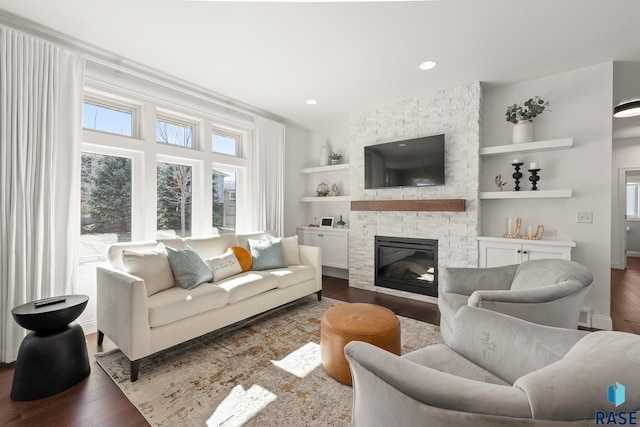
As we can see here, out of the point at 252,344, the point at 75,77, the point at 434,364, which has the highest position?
the point at 75,77

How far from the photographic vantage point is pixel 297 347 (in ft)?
8.00

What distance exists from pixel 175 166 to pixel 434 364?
142 inches

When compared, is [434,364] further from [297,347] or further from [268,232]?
[268,232]

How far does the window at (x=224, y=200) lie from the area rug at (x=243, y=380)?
178 centimetres

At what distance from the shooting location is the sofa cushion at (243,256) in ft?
10.6

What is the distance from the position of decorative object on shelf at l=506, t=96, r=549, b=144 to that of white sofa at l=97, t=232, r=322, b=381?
2.93m

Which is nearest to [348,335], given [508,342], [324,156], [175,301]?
[508,342]

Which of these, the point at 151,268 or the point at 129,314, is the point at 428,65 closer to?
the point at 151,268

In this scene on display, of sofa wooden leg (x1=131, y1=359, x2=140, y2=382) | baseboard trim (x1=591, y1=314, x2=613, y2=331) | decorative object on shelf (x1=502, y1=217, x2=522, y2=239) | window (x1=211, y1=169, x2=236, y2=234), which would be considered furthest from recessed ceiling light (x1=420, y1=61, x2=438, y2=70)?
sofa wooden leg (x1=131, y1=359, x2=140, y2=382)

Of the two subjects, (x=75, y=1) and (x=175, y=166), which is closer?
(x=75, y=1)

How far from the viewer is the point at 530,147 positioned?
3.12m

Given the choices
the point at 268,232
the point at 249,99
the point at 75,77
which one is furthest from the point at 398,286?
the point at 75,77

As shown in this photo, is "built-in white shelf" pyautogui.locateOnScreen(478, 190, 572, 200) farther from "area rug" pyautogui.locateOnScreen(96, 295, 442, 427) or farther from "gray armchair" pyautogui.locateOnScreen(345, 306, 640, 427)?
"gray armchair" pyautogui.locateOnScreen(345, 306, 640, 427)

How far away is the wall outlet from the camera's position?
2.99 metres
